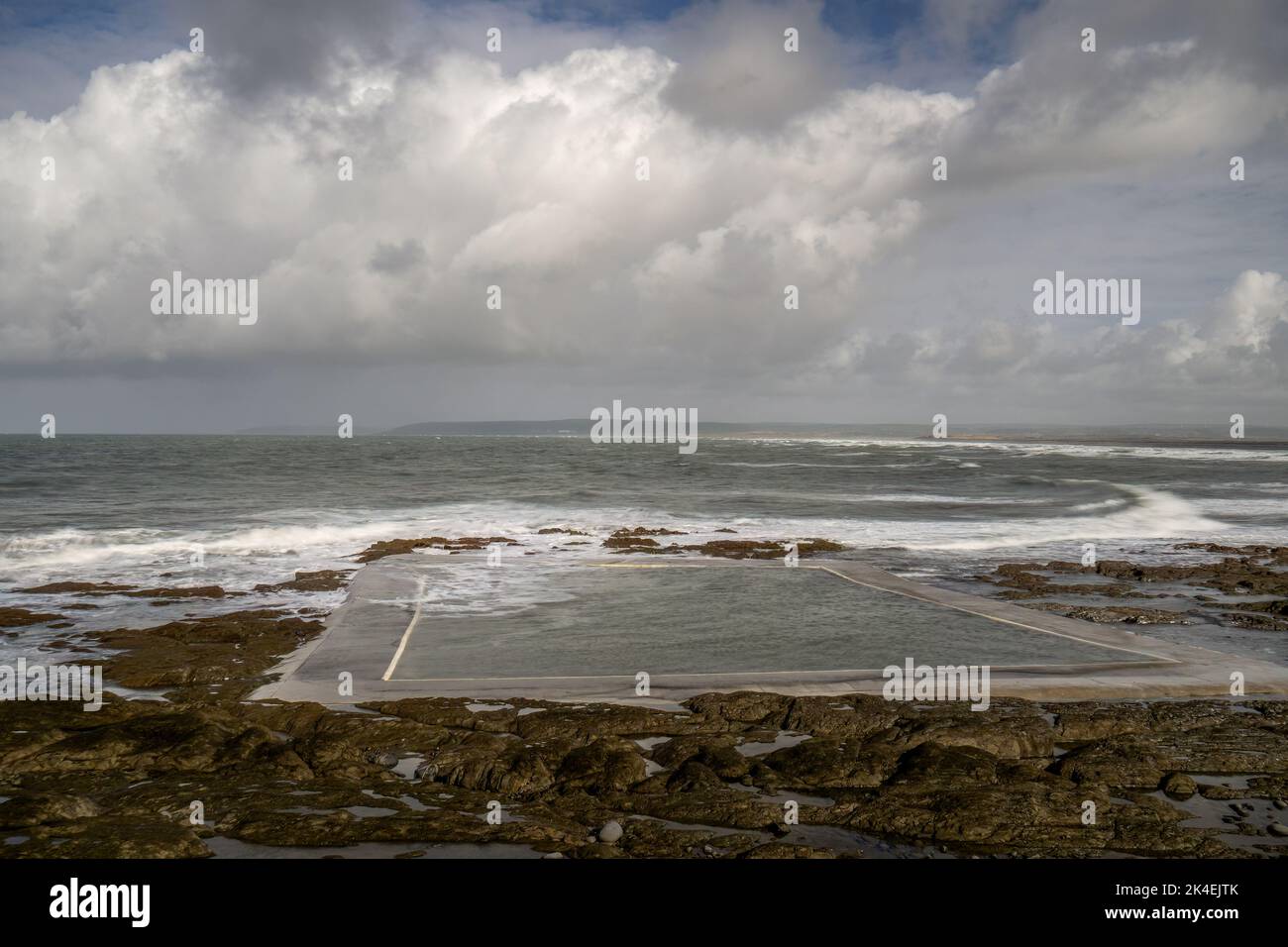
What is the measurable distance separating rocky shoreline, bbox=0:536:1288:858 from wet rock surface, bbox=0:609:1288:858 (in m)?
0.03

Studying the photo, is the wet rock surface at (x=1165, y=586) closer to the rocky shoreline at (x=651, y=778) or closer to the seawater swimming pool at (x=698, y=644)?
the seawater swimming pool at (x=698, y=644)

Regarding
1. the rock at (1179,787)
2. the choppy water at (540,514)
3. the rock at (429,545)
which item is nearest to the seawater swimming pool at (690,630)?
the choppy water at (540,514)

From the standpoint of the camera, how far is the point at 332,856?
6949 mm

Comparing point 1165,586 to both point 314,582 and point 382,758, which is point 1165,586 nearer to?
point 382,758

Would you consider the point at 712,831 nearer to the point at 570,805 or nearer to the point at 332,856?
the point at 570,805

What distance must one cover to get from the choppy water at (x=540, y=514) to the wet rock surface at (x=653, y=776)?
10.0 m

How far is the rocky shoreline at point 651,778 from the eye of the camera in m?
7.36

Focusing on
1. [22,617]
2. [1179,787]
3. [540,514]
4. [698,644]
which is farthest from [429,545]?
[1179,787]

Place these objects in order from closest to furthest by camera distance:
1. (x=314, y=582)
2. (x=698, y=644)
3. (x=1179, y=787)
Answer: (x=1179, y=787) → (x=698, y=644) → (x=314, y=582)

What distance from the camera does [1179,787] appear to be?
8.56m

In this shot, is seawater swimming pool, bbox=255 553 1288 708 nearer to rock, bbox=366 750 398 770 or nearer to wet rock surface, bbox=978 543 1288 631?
wet rock surface, bbox=978 543 1288 631

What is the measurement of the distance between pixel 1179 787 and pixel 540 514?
112ft

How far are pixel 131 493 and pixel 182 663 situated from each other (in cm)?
4158

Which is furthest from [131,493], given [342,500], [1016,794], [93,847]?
[1016,794]
